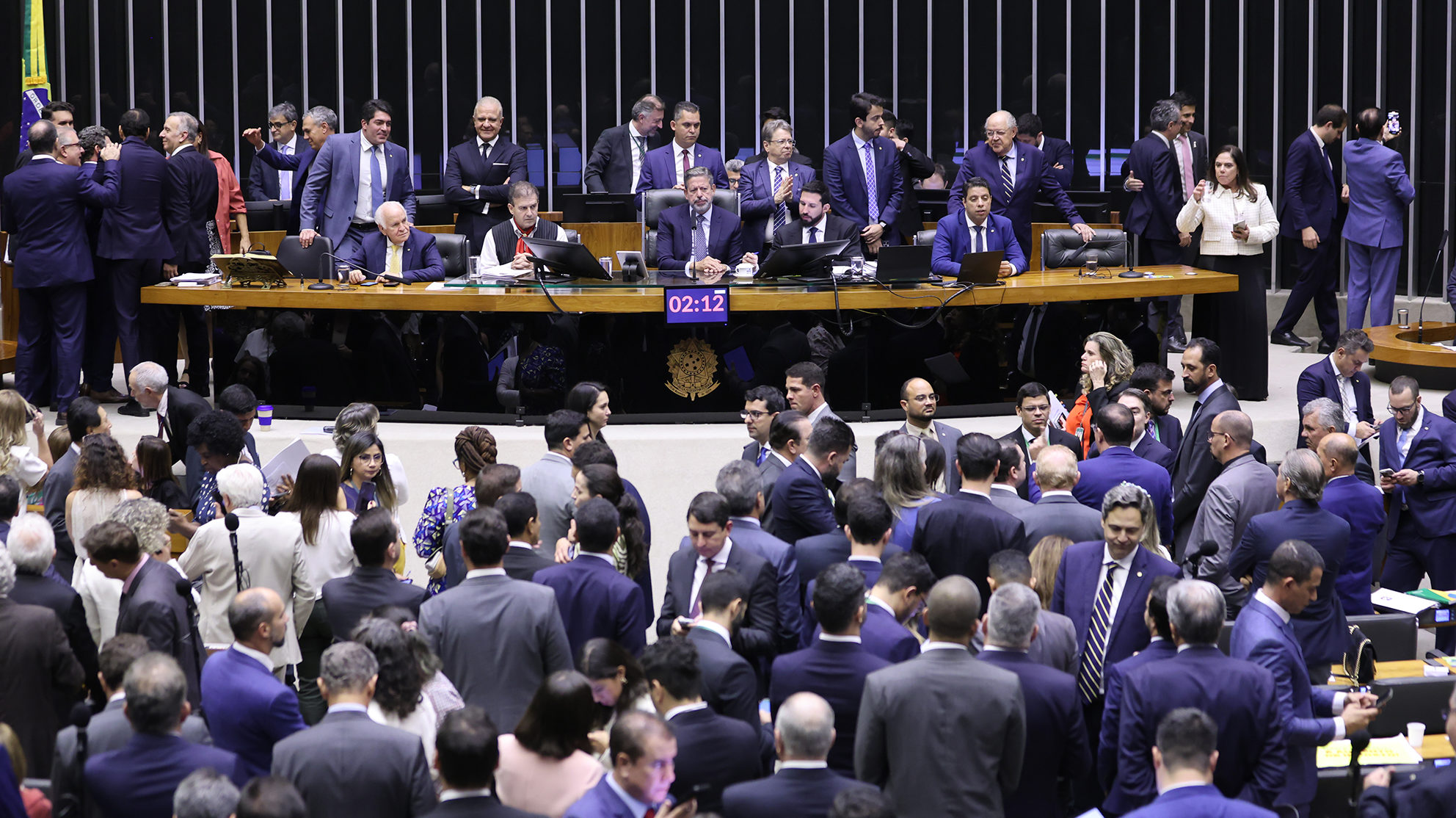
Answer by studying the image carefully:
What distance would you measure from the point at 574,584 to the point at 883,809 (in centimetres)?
171

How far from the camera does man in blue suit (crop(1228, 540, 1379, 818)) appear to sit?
4320mm

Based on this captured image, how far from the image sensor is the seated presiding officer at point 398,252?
899 centimetres

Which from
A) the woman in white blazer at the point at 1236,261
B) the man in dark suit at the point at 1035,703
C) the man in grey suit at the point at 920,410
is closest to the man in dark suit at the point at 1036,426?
the man in grey suit at the point at 920,410

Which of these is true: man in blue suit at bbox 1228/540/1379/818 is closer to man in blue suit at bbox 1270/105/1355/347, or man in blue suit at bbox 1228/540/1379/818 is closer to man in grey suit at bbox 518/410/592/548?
man in grey suit at bbox 518/410/592/548

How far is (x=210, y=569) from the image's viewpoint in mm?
5164

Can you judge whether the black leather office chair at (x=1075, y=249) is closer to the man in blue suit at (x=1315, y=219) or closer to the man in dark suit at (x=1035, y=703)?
the man in blue suit at (x=1315, y=219)

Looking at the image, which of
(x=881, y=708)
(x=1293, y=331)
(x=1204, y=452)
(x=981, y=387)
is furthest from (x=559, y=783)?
(x=1293, y=331)

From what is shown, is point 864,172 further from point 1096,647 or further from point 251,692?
point 251,692

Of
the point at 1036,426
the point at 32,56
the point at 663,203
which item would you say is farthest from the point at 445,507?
the point at 32,56

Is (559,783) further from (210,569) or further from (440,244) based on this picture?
(440,244)

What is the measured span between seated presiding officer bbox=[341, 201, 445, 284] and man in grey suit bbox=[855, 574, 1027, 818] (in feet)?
18.4

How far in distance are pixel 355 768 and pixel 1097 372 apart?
4.65 meters

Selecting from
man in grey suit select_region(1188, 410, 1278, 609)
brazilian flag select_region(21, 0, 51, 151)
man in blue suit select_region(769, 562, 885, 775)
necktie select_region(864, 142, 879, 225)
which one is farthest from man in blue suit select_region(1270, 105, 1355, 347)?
brazilian flag select_region(21, 0, 51, 151)

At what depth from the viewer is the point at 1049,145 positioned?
41.9 feet
